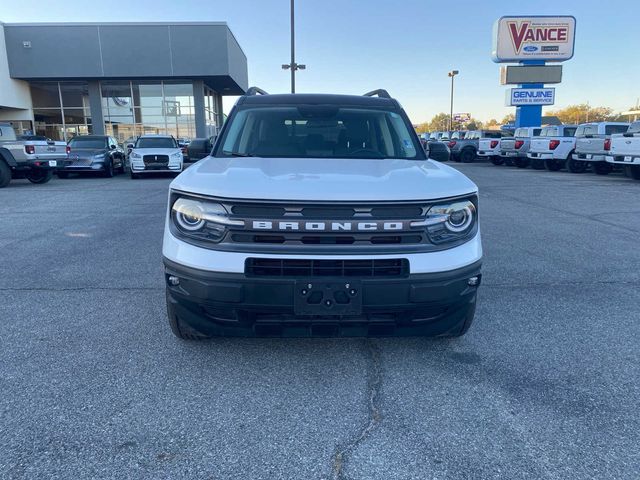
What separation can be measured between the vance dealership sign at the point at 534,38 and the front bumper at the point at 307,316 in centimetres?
2942

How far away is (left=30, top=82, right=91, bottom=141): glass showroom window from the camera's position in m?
30.9

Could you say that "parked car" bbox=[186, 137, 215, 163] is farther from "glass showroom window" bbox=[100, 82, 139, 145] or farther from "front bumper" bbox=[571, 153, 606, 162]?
"glass showroom window" bbox=[100, 82, 139, 145]

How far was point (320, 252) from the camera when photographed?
2.77m

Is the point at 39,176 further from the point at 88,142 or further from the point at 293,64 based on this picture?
the point at 293,64

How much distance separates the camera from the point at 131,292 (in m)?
4.86

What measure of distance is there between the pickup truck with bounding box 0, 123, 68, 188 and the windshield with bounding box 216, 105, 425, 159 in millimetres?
12641

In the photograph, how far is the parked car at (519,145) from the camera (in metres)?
22.7

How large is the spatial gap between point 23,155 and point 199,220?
46.3 feet

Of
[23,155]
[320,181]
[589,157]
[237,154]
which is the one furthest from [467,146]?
[320,181]

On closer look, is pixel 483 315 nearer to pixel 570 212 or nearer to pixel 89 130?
pixel 570 212

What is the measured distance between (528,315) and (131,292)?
372 centimetres

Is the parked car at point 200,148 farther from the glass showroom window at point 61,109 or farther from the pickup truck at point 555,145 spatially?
the glass showroom window at point 61,109

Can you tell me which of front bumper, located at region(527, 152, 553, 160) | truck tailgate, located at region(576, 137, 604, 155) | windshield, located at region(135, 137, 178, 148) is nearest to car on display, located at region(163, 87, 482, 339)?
windshield, located at region(135, 137, 178, 148)

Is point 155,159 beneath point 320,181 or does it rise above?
beneath
